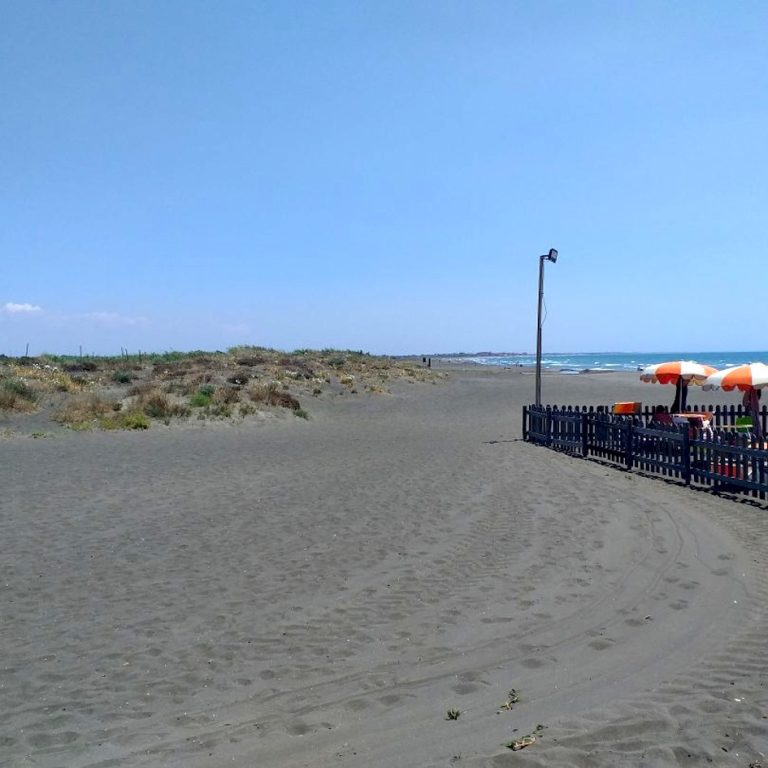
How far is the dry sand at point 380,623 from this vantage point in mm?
4625

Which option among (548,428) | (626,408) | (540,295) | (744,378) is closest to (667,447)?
(744,378)

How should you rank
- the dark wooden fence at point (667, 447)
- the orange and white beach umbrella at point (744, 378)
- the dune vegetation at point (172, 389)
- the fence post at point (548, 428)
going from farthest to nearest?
the dune vegetation at point (172, 389)
the fence post at point (548, 428)
the orange and white beach umbrella at point (744, 378)
the dark wooden fence at point (667, 447)

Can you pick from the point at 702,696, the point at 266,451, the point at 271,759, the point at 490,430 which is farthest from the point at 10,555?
the point at 490,430

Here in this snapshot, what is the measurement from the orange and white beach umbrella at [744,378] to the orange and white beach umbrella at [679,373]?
2.98m

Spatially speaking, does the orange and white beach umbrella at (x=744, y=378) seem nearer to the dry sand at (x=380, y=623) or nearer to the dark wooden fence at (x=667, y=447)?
the dark wooden fence at (x=667, y=447)

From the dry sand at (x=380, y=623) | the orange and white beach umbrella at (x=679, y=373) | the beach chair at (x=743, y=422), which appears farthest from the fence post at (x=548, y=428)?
the dry sand at (x=380, y=623)

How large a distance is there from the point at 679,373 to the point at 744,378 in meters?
3.74

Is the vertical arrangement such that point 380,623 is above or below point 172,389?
below

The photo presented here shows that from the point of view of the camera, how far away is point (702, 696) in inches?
198

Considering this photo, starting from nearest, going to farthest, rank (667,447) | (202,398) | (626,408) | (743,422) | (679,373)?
(667,447) → (743,422) → (679,373) → (626,408) → (202,398)

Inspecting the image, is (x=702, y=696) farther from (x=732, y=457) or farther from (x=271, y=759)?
(x=732, y=457)

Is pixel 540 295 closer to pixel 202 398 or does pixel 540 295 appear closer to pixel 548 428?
pixel 548 428

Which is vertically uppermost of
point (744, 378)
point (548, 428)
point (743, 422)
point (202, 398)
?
point (744, 378)

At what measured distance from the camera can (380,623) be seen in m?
6.66
